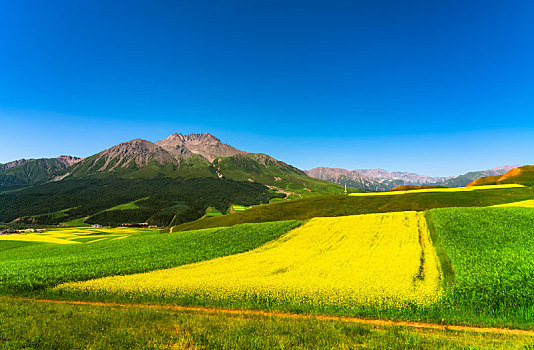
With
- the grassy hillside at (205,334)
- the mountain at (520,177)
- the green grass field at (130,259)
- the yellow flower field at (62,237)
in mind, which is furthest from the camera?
the mountain at (520,177)

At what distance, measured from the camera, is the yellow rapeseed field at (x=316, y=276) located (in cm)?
1797

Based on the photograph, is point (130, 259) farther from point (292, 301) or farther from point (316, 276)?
point (316, 276)

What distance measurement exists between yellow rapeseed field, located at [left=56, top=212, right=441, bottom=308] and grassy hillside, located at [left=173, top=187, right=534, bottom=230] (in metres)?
26.2

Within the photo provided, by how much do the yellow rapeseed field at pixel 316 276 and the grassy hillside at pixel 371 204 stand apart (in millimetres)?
26163

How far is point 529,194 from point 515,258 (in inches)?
2215

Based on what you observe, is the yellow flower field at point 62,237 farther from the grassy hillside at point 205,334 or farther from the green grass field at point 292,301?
the grassy hillside at point 205,334

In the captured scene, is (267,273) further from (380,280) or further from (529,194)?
(529,194)

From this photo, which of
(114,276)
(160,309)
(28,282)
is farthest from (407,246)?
(28,282)

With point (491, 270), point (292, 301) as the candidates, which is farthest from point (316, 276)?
point (491, 270)

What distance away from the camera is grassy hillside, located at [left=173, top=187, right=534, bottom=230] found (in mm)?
58231

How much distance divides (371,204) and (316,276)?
50313 mm

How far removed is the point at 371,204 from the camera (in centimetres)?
6606

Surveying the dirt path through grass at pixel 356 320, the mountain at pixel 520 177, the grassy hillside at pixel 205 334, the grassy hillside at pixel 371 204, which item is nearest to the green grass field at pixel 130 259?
the dirt path through grass at pixel 356 320

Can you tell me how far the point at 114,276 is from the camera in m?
25.1
